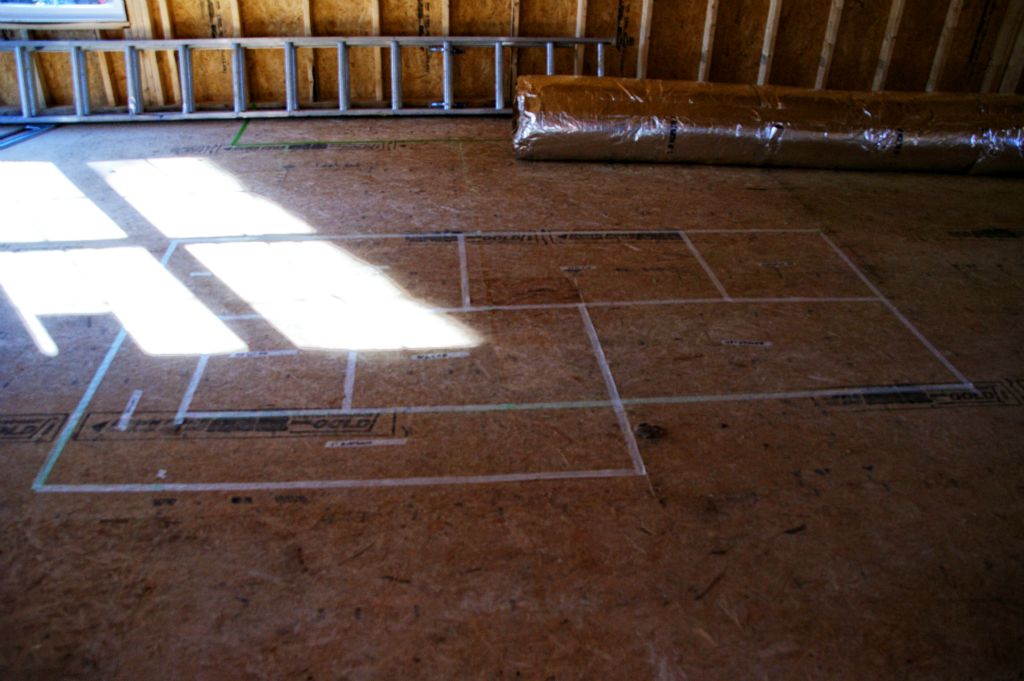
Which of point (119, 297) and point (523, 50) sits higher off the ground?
point (523, 50)

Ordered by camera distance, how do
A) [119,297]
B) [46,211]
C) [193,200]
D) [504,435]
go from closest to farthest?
[504,435] → [119,297] → [46,211] → [193,200]

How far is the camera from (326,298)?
3807 mm

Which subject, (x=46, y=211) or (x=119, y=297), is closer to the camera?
(x=119, y=297)

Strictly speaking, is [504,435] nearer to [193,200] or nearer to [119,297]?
[119,297]

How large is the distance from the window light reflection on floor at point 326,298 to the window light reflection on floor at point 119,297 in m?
0.24

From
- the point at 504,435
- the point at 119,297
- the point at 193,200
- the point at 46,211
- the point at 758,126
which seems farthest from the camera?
the point at 758,126

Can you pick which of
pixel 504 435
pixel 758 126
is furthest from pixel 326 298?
pixel 758 126

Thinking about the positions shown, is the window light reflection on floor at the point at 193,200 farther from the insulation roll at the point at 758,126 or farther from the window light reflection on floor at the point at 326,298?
the insulation roll at the point at 758,126

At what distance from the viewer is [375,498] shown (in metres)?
2.59

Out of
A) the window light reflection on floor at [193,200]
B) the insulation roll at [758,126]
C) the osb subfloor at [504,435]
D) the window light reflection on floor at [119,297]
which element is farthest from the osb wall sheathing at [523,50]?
the window light reflection on floor at [119,297]

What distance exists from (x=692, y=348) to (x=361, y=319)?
1.49 meters

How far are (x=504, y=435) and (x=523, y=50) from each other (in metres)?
4.80

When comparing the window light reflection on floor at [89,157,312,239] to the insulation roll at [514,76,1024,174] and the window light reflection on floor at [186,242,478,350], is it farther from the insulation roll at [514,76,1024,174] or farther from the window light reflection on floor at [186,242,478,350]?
the insulation roll at [514,76,1024,174]

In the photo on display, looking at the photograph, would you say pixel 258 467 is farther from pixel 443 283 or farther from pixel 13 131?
pixel 13 131
